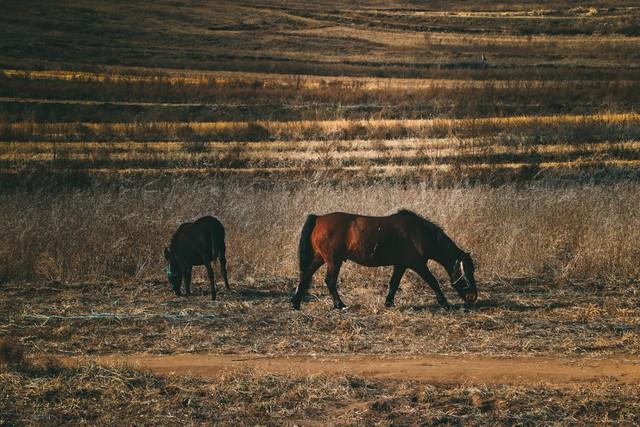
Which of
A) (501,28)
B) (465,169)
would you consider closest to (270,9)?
(501,28)

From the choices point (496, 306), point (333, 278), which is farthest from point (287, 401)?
point (496, 306)

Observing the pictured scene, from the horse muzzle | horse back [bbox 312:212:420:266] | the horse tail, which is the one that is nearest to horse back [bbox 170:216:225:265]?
the horse tail

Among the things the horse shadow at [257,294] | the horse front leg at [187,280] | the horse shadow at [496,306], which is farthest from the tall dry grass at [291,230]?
the horse shadow at [496,306]

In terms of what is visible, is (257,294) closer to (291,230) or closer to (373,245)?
(373,245)

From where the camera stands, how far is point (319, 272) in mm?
12602

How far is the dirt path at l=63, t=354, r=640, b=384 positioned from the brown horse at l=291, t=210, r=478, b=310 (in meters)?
1.92

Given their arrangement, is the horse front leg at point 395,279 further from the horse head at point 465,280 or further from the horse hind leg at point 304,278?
the horse hind leg at point 304,278

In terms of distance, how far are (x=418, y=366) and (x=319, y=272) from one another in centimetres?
456

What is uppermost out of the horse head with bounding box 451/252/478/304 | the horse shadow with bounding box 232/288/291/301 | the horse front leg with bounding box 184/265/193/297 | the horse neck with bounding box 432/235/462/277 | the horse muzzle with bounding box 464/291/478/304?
the horse neck with bounding box 432/235/462/277

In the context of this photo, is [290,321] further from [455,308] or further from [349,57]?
[349,57]

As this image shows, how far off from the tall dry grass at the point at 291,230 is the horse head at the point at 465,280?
5.88ft

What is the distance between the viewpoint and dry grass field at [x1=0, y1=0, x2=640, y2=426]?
24.5 ft

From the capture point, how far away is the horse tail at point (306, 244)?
34.4 ft

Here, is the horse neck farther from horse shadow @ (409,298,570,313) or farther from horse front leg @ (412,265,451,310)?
horse shadow @ (409,298,570,313)
